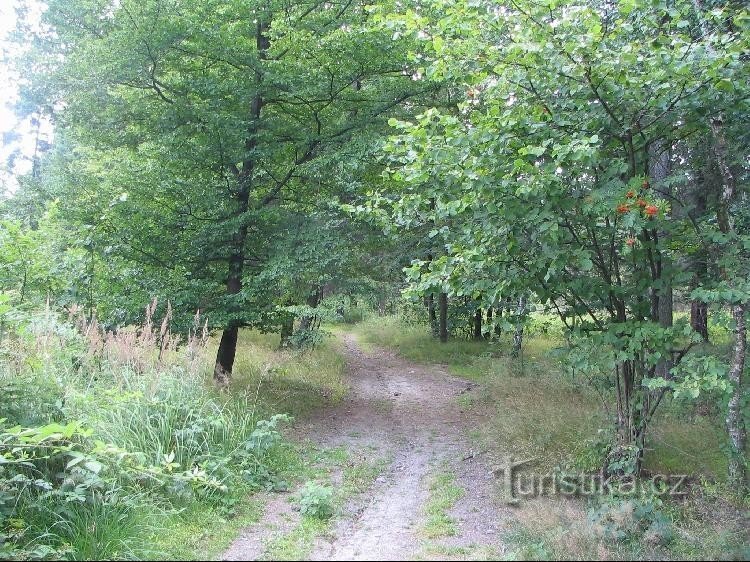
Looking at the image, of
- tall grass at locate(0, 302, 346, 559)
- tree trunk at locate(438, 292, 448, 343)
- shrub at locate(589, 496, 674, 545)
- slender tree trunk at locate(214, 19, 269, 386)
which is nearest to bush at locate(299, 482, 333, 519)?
tall grass at locate(0, 302, 346, 559)

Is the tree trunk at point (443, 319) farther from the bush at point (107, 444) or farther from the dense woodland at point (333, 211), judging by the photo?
the bush at point (107, 444)

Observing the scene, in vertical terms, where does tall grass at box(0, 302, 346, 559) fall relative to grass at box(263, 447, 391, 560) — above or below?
above

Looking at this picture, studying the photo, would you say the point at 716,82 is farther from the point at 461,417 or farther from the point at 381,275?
the point at 381,275

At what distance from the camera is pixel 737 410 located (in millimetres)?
4953

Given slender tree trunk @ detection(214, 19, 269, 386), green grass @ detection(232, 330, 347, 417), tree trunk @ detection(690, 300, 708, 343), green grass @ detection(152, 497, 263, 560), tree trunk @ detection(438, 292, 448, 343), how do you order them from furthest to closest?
tree trunk @ detection(438, 292, 448, 343), green grass @ detection(232, 330, 347, 417), slender tree trunk @ detection(214, 19, 269, 386), tree trunk @ detection(690, 300, 708, 343), green grass @ detection(152, 497, 263, 560)

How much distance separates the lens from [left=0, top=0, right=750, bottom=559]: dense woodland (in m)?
4.48

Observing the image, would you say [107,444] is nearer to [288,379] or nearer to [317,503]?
[317,503]

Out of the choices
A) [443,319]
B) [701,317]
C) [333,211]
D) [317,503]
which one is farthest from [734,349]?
[443,319]

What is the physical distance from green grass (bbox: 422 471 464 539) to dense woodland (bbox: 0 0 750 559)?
3.44 feet

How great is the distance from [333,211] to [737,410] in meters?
6.36

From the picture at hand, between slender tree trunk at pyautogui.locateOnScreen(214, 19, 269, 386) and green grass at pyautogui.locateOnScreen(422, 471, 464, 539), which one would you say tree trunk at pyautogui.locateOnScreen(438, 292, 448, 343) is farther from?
green grass at pyautogui.locateOnScreen(422, 471, 464, 539)

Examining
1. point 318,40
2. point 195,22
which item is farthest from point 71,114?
point 318,40

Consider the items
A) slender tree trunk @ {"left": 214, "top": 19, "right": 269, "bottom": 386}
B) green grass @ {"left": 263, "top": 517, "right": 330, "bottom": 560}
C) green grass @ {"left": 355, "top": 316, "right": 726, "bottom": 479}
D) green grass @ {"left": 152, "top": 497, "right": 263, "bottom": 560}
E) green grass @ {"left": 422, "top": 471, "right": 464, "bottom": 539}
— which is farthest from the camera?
slender tree trunk @ {"left": 214, "top": 19, "right": 269, "bottom": 386}

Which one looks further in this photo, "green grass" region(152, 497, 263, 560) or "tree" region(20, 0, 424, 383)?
"tree" region(20, 0, 424, 383)
